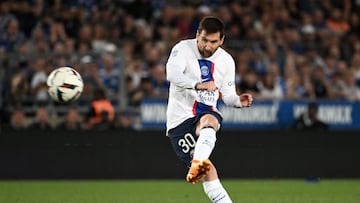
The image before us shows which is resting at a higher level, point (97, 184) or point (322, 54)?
point (322, 54)

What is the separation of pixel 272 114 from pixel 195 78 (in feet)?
26.8

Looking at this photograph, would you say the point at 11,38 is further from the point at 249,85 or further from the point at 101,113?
the point at 249,85

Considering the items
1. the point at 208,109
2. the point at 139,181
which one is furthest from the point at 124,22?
the point at 208,109

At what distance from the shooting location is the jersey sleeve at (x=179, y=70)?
25.9ft

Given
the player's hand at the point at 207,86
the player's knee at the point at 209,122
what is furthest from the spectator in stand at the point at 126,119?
the player's hand at the point at 207,86

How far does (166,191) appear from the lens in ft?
41.5

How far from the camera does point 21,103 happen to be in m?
16.1

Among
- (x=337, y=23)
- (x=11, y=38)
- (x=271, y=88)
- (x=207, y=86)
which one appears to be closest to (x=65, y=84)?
(x=207, y=86)

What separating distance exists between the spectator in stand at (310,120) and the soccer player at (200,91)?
7713 mm

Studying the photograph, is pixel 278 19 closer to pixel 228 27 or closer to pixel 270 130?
pixel 228 27

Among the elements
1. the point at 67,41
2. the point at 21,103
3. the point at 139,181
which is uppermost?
the point at 67,41

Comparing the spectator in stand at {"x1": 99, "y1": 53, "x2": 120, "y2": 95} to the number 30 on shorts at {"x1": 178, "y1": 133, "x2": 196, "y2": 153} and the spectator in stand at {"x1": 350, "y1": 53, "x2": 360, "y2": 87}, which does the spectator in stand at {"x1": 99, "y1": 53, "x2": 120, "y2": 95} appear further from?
the number 30 on shorts at {"x1": 178, "y1": 133, "x2": 196, "y2": 153}

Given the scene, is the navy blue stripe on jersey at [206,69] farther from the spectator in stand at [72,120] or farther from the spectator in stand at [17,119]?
the spectator in stand at [17,119]

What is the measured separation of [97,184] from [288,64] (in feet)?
18.8
